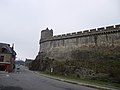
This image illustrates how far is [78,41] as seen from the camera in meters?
36.4

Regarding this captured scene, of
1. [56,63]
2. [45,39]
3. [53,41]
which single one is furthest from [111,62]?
[45,39]

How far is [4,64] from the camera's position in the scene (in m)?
40.8

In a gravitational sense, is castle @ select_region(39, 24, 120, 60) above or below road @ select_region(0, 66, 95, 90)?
above

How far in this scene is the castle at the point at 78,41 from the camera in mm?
29891

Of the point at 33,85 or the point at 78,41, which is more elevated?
the point at 78,41

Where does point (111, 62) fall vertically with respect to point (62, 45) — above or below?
below

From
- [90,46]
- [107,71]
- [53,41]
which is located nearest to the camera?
[107,71]

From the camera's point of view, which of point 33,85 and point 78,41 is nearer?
point 33,85

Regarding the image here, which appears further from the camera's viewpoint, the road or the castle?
the castle

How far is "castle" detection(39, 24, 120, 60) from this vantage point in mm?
29891

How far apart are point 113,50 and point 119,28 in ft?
13.7

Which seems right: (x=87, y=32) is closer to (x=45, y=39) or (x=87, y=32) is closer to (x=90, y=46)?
(x=90, y=46)

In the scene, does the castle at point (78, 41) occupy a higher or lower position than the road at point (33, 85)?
higher

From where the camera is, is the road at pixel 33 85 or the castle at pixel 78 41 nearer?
the road at pixel 33 85
